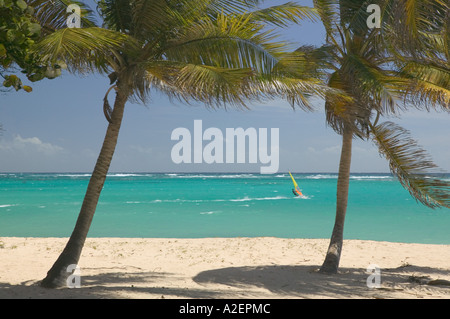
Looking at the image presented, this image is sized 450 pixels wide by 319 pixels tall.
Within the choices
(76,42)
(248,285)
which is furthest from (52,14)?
(248,285)

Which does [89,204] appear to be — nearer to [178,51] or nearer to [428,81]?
[178,51]

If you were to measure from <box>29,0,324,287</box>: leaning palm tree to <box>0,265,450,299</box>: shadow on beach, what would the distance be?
729 mm

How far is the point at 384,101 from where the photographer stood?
6699 millimetres

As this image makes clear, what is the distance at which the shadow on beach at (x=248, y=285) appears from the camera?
6.58 meters

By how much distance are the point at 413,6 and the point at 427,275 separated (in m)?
5.51

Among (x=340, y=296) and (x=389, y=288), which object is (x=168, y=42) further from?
(x=389, y=288)

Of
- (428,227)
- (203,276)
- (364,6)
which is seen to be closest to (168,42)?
(364,6)

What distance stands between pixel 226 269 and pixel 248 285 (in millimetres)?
1725

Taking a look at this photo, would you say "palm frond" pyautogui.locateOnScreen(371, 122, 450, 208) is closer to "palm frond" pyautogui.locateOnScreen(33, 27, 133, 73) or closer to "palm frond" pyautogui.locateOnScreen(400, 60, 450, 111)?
"palm frond" pyautogui.locateOnScreen(400, 60, 450, 111)

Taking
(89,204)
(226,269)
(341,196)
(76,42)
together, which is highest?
(76,42)

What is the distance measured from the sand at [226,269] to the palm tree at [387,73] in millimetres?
1312

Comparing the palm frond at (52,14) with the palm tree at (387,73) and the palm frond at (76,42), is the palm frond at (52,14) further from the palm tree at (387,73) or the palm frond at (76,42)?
the palm tree at (387,73)

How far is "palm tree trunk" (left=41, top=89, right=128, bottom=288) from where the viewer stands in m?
6.91

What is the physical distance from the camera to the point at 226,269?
30.7 feet
